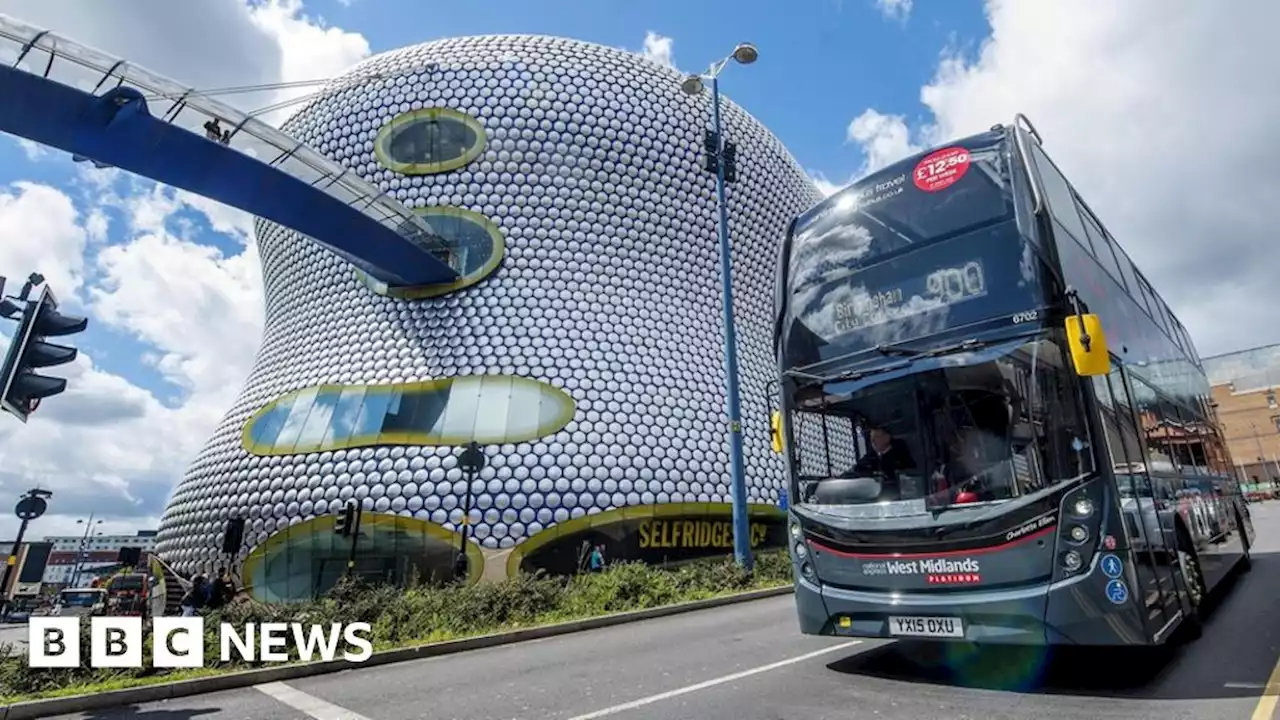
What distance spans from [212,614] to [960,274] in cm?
869

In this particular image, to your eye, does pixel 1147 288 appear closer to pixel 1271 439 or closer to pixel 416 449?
pixel 416 449

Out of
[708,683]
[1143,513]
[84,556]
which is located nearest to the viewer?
[1143,513]

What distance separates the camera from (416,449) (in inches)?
712

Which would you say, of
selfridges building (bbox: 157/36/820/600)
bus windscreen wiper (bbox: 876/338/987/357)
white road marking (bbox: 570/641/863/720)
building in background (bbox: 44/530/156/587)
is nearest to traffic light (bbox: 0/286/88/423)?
white road marking (bbox: 570/641/863/720)

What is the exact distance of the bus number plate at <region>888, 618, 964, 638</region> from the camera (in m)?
4.21

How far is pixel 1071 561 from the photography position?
3.98m

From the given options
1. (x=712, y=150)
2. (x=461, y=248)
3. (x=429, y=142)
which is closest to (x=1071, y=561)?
(x=712, y=150)

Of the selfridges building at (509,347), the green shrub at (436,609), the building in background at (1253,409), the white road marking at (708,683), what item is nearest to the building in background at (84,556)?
the selfridges building at (509,347)

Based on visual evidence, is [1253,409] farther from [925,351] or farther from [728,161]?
[925,351]

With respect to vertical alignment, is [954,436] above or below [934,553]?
above

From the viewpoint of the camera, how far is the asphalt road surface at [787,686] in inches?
159

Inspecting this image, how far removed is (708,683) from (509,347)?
620 inches

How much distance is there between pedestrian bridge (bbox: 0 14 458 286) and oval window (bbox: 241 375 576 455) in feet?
13.4

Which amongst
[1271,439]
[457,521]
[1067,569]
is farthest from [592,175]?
[1271,439]
